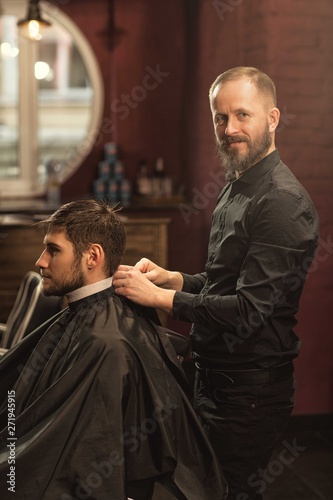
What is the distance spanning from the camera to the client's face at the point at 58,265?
77.4 inches

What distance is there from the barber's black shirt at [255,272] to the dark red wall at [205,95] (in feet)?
5.23

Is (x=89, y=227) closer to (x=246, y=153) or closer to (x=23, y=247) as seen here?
(x=246, y=153)

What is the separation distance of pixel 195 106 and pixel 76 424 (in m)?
3.29

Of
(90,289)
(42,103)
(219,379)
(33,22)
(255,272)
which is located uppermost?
(33,22)

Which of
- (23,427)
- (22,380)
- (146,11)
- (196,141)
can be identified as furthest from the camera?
(146,11)

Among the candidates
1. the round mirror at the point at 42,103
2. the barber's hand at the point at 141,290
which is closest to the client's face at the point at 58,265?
the barber's hand at the point at 141,290

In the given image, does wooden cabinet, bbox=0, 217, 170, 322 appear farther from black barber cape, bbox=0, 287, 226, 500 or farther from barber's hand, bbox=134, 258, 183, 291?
black barber cape, bbox=0, 287, 226, 500

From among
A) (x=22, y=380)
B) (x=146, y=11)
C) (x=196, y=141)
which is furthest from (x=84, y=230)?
(x=146, y=11)

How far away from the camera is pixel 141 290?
1946 millimetres

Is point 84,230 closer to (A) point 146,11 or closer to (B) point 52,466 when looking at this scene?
(B) point 52,466

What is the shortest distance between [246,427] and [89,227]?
0.70m

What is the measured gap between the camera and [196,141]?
4.71 metres

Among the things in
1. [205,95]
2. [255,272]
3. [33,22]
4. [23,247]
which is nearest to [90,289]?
[255,272]

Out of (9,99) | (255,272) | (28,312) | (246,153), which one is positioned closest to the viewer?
(255,272)
